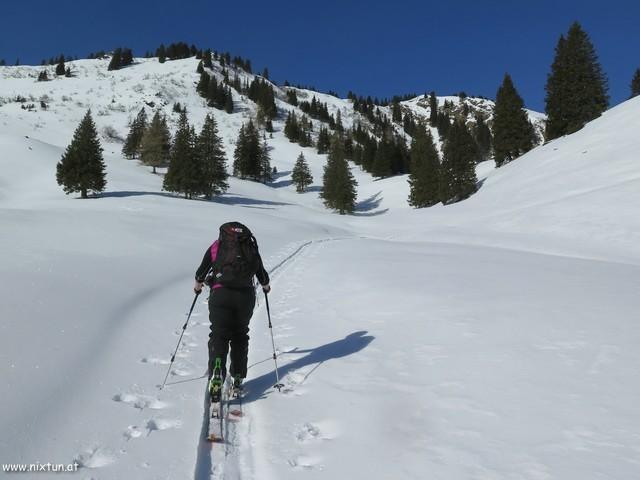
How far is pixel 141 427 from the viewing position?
3.95m

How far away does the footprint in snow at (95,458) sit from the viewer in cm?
329

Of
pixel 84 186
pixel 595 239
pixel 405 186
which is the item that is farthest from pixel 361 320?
pixel 405 186

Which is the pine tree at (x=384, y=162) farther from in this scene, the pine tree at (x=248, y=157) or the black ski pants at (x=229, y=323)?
the black ski pants at (x=229, y=323)

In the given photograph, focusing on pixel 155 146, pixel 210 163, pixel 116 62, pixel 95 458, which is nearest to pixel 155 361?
pixel 95 458

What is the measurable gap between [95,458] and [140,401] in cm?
114

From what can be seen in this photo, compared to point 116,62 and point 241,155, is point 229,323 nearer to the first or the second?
point 241,155

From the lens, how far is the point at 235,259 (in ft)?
16.1

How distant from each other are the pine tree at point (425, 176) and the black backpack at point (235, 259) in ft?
144

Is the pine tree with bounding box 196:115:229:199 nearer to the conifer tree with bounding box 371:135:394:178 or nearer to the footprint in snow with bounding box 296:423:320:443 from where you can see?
the conifer tree with bounding box 371:135:394:178

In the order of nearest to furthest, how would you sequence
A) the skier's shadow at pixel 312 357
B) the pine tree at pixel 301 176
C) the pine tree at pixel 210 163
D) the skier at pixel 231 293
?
the skier at pixel 231 293 → the skier's shadow at pixel 312 357 → the pine tree at pixel 210 163 → the pine tree at pixel 301 176

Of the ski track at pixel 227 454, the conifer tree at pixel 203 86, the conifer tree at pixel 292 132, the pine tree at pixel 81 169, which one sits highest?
the conifer tree at pixel 203 86

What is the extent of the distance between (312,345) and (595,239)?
18063 mm

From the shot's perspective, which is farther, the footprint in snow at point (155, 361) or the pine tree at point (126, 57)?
the pine tree at point (126, 57)

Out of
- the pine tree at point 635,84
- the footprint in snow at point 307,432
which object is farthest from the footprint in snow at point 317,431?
the pine tree at point 635,84
